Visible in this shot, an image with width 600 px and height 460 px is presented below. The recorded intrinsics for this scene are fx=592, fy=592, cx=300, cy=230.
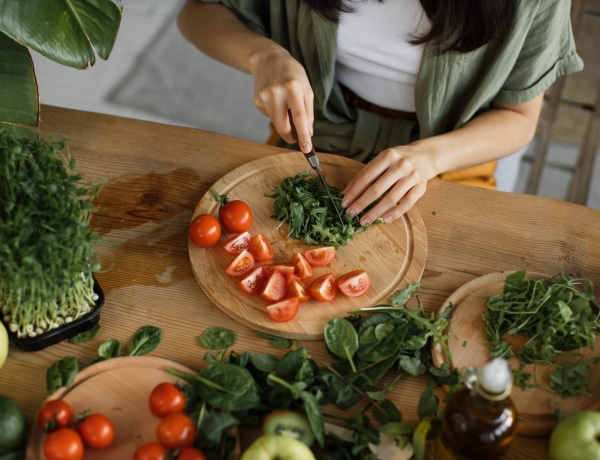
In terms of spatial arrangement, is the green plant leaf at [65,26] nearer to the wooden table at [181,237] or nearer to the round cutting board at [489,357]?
the wooden table at [181,237]

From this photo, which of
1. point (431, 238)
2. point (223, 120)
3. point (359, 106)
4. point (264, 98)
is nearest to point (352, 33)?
point (359, 106)

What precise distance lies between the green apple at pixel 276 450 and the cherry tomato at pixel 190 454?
3.4 inches

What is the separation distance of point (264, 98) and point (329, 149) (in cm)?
42

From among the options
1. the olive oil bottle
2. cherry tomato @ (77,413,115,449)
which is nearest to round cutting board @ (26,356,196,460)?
cherry tomato @ (77,413,115,449)

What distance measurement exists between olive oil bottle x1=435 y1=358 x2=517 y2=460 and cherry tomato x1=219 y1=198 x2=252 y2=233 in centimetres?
63

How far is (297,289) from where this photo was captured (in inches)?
49.7

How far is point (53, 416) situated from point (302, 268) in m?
0.57

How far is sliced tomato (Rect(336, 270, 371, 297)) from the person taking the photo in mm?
1276

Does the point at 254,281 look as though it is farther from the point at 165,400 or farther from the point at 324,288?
the point at 165,400

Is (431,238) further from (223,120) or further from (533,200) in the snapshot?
(223,120)

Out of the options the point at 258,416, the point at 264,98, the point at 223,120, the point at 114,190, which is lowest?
the point at 223,120

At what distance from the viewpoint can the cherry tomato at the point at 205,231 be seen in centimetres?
135

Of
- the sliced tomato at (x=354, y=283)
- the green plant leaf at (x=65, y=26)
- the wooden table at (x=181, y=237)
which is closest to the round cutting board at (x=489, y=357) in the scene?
the wooden table at (x=181, y=237)

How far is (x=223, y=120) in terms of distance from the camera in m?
3.49
